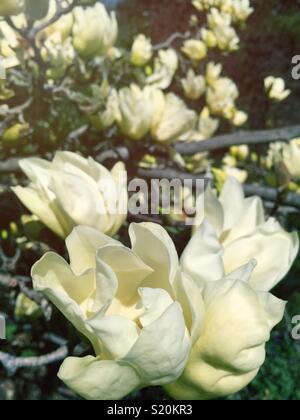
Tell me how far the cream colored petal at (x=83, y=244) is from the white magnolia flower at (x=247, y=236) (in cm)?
8

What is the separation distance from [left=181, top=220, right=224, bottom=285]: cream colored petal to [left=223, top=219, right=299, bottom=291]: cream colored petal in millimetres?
65

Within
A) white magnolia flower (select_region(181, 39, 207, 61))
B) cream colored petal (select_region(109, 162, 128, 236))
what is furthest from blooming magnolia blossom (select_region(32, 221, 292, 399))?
white magnolia flower (select_region(181, 39, 207, 61))

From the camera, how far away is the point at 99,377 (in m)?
0.40

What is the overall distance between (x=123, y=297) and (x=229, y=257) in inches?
3.9

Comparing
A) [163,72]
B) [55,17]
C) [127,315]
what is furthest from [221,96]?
[127,315]

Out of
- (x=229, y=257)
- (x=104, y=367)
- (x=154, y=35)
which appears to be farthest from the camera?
(x=154, y=35)

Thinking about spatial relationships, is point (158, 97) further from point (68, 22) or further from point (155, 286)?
point (155, 286)

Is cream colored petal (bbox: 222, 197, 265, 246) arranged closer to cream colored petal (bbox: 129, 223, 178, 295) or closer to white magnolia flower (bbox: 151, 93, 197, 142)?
cream colored petal (bbox: 129, 223, 178, 295)

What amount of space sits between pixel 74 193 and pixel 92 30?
0.46 metres

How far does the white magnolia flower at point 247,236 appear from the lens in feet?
1.64

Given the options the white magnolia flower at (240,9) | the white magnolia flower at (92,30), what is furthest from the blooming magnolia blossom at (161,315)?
the white magnolia flower at (240,9)

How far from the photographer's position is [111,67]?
1.18 m

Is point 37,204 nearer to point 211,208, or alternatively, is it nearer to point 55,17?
point 211,208

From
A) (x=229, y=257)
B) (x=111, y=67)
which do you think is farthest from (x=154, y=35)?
(x=229, y=257)
